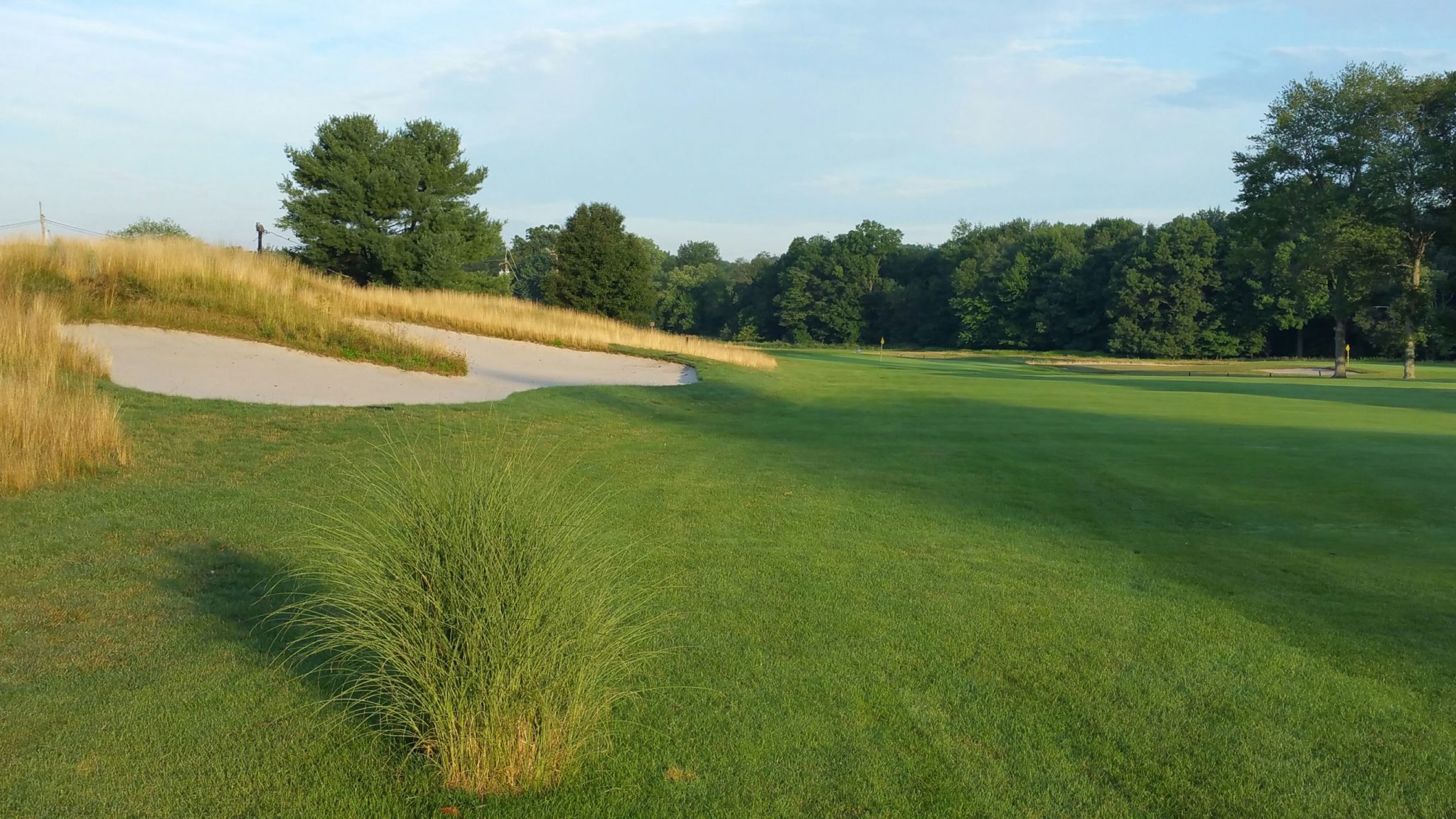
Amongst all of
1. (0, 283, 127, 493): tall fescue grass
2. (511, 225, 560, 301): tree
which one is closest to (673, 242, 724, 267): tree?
(511, 225, 560, 301): tree

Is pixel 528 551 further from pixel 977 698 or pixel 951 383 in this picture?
pixel 951 383

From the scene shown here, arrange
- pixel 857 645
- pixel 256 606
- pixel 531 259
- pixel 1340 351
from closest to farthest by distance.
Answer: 1. pixel 857 645
2. pixel 256 606
3. pixel 1340 351
4. pixel 531 259

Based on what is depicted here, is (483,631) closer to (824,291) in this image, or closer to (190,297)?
(190,297)

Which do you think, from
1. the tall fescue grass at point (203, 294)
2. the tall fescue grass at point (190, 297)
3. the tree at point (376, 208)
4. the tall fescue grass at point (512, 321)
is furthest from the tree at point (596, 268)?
the tall fescue grass at point (190, 297)

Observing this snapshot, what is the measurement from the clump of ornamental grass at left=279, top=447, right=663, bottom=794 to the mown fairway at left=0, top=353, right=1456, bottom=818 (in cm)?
18

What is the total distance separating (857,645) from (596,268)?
44.0 m

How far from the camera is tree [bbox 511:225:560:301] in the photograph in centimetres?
11419

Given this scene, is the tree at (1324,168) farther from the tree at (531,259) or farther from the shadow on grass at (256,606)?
the tree at (531,259)

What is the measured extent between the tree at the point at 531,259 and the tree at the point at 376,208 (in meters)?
65.2

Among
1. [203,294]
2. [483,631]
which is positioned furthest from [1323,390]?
[483,631]

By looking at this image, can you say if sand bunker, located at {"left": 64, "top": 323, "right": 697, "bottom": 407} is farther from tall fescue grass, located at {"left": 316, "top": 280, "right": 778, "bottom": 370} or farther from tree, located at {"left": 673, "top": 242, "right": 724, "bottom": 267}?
tree, located at {"left": 673, "top": 242, "right": 724, "bottom": 267}

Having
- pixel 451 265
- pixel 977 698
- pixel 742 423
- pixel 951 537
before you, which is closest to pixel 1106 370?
pixel 451 265

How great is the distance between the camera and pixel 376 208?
39.9 metres

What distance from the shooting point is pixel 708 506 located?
29.0 ft
